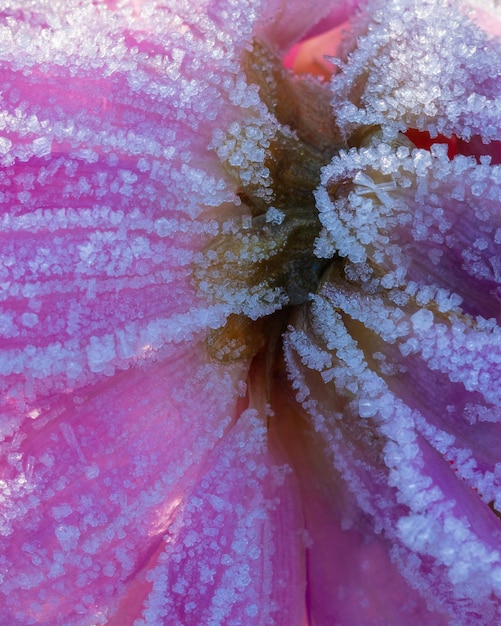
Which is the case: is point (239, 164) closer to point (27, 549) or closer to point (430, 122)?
point (430, 122)

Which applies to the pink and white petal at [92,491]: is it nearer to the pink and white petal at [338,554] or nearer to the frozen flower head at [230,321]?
the frozen flower head at [230,321]

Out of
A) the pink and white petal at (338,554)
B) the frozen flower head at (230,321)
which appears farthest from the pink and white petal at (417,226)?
the pink and white petal at (338,554)

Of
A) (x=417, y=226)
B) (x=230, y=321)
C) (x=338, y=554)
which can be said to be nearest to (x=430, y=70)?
(x=417, y=226)

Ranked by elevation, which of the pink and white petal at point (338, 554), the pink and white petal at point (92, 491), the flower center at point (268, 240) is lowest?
the pink and white petal at point (338, 554)

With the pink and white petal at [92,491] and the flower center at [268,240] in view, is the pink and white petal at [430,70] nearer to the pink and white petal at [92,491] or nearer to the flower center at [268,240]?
the flower center at [268,240]

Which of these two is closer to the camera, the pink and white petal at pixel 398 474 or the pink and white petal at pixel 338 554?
the pink and white petal at pixel 398 474

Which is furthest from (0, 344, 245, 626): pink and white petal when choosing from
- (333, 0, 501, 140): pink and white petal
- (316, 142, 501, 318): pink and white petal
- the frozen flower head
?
(333, 0, 501, 140): pink and white petal

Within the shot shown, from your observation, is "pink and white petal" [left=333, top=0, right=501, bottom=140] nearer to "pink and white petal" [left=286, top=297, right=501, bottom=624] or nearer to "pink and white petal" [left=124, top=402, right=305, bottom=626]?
"pink and white petal" [left=286, top=297, right=501, bottom=624]

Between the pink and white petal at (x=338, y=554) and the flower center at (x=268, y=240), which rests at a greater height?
the flower center at (x=268, y=240)
